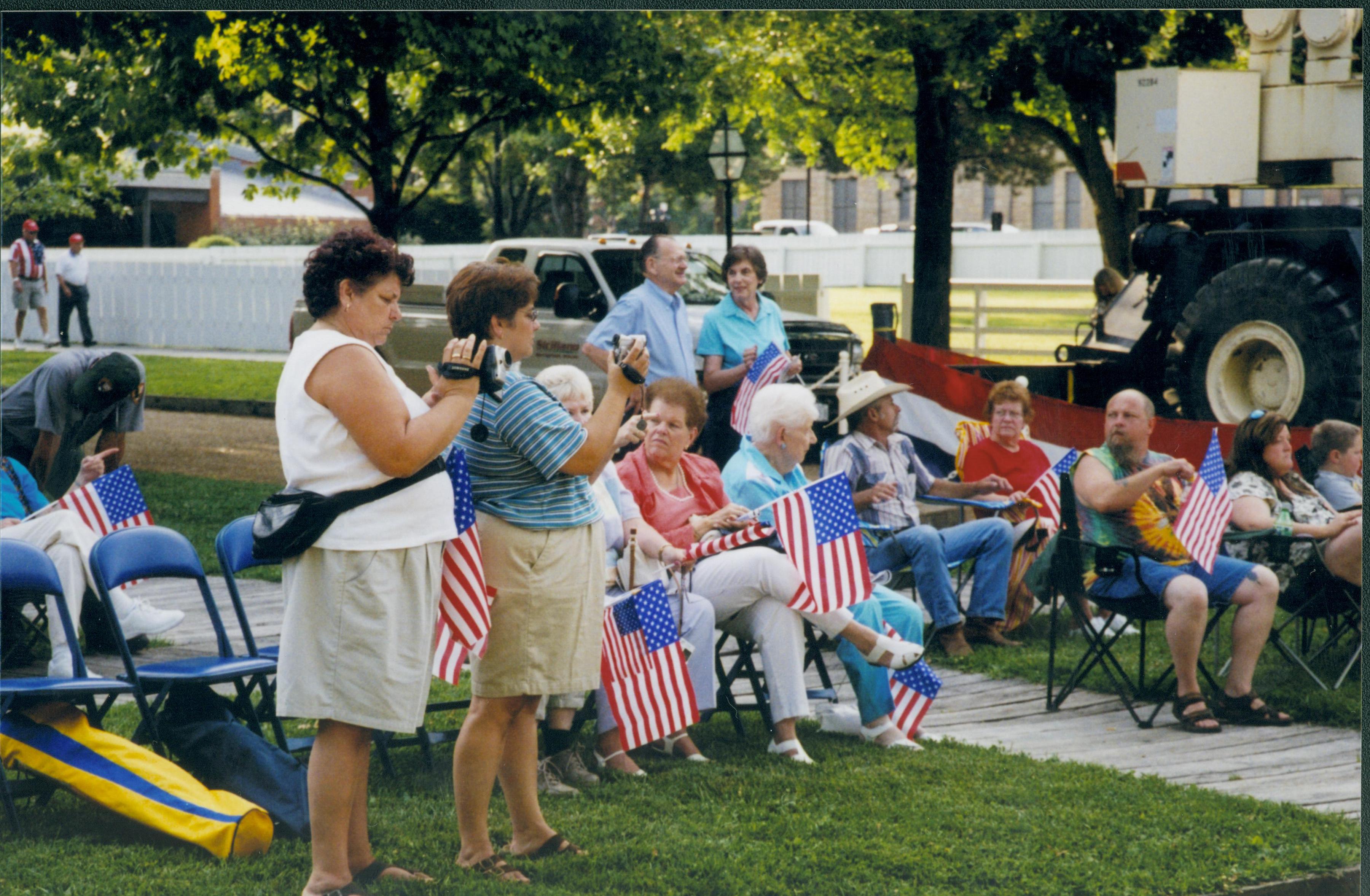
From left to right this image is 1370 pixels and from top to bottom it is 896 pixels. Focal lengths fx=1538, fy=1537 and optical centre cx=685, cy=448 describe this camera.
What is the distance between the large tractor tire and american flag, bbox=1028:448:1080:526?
4.68 feet

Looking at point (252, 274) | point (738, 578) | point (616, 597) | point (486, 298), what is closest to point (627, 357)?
point (486, 298)

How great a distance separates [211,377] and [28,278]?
13.5 ft

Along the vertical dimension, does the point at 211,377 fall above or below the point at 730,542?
above

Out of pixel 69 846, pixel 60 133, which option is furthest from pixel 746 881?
pixel 60 133

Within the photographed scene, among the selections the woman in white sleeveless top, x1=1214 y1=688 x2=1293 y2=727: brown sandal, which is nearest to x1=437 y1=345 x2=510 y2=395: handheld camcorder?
the woman in white sleeveless top

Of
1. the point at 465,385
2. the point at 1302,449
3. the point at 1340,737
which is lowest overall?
the point at 1340,737

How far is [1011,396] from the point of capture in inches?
302

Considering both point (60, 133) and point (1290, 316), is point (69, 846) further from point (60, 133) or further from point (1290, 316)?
point (1290, 316)

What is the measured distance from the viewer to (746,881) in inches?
164

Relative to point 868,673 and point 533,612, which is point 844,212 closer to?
point 868,673

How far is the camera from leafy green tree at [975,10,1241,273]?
791 centimetres

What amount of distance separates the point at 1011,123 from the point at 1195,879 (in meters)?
10.6

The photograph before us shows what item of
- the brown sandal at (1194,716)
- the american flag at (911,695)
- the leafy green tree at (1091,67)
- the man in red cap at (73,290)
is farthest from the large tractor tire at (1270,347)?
the man in red cap at (73,290)

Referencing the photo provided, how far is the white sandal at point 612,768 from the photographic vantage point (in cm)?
502
